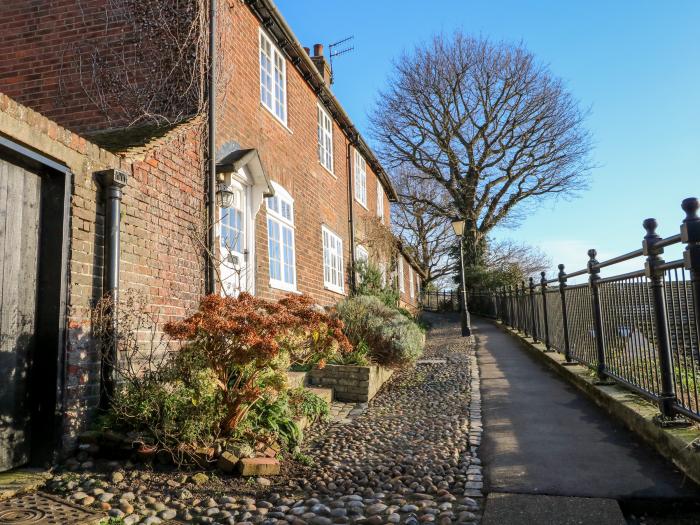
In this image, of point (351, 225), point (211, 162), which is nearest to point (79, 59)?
point (211, 162)

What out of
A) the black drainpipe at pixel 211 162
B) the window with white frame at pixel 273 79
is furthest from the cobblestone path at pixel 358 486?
the window with white frame at pixel 273 79

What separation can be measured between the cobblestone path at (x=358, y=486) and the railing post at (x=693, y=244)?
1810 mm

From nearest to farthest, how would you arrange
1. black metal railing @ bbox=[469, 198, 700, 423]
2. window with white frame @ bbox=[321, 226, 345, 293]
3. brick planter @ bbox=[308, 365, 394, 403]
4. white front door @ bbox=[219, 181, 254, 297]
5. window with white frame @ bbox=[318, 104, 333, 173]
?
black metal railing @ bbox=[469, 198, 700, 423] < brick planter @ bbox=[308, 365, 394, 403] < white front door @ bbox=[219, 181, 254, 297] < window with white frame @ bbox=[321, 226, 345, 293] < window with white frame @ bbox=[318, 104, 333, 173]

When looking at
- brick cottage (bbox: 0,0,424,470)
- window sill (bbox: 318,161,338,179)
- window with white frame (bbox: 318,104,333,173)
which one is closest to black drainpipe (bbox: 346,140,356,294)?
brick cottage (bbox: 0,0,424,470)

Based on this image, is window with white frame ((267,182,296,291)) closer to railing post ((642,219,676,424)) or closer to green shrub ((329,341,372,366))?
green shrub ((329,341,372,366))

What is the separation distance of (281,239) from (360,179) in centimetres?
752

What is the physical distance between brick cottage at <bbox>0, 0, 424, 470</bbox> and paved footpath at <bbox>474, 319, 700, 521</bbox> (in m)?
2.97

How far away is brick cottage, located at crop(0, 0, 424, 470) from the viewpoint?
4.04 meters

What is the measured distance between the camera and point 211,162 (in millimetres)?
6906

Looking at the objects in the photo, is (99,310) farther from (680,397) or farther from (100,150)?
(680,397)

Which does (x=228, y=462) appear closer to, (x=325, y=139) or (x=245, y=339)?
(x=245, y=339)

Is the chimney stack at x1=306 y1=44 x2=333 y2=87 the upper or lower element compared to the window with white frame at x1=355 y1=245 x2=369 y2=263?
upper

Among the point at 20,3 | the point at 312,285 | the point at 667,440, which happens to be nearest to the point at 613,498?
the point at 667,440

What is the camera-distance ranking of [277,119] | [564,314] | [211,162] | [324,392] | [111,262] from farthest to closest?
1. [277,119]
2. [564,314]
3. [211,162]
4. [324,392]
5. [111,262]
